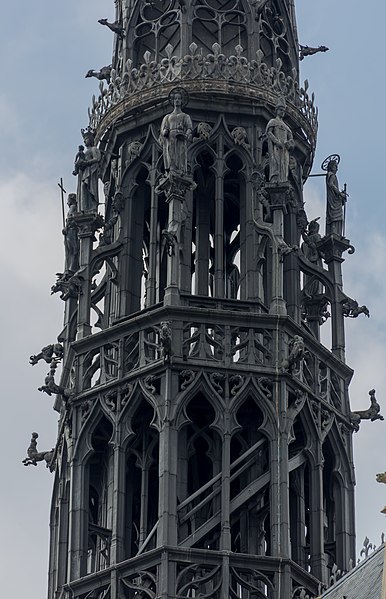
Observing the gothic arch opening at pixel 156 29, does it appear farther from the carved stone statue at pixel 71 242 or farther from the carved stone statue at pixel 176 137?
the carved stone statue at pixel 71 242

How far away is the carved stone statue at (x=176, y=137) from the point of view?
7612 centimetres

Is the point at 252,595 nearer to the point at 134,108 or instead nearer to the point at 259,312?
the point at 259,312

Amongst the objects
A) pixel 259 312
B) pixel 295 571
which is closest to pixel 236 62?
pixel 259 312

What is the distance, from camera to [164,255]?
77.9 m

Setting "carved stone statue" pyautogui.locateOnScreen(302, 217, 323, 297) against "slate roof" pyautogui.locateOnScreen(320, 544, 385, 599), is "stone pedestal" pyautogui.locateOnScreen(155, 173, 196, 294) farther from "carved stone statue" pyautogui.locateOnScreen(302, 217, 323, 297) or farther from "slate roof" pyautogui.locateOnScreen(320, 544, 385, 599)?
"slate roof" pyautogui.locateOnScreen(320, 544, 385, 599)

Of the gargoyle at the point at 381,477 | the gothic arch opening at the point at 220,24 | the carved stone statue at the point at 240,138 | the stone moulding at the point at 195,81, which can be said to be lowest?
the gargoyle at the point at 381,477

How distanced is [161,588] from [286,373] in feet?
21.4

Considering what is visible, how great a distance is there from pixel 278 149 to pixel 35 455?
10.0 metres

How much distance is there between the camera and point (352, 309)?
77562 millimetres

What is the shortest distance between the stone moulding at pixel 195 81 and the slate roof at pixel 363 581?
13.6 m

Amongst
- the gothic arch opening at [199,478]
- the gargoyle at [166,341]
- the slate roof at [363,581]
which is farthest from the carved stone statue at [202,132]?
the slate roof at [363,581]

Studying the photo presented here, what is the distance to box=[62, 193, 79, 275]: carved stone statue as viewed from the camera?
78.7 metres

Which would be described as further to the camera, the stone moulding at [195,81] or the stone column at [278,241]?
the stone moulding at [195,81]

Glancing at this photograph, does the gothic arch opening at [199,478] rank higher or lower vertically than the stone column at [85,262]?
lower
